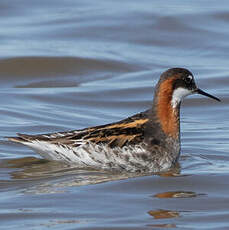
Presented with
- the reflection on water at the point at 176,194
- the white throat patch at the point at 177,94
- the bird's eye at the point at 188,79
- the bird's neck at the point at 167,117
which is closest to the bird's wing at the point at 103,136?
the bird's neck at the point at 167,117

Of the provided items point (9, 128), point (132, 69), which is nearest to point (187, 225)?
point (9, 128)

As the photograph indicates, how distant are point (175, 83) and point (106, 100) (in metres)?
4.13

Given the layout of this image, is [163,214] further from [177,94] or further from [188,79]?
[188,79]

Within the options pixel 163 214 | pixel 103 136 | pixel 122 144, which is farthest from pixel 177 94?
pixel 163 214

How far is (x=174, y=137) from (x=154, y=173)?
2.15ft

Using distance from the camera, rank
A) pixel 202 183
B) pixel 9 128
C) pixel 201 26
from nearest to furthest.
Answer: pixel 202 183
pixel 9 128
pixel 201 26

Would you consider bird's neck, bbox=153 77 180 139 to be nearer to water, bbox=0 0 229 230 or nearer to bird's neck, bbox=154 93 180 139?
bird's neck, bbox=154 93 180 139

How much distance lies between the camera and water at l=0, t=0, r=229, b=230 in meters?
9.98

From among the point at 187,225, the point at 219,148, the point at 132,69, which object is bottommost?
the point at 187,225

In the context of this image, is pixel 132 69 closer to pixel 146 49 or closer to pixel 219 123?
pixel 146 49

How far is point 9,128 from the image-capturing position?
14.1m

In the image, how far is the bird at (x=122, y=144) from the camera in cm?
1194

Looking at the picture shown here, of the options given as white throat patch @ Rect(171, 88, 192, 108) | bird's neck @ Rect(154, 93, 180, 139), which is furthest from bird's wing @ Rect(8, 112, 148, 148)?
white throat patch @ Rect(171, 88, 192, 108)

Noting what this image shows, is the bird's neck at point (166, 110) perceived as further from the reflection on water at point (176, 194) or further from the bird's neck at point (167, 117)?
the reflection on water at point (176, 194)
